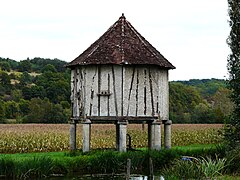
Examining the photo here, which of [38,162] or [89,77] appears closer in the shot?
[38,162]

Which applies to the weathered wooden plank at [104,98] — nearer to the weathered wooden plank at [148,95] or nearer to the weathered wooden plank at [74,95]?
the weathered wooden plank at [74,95]

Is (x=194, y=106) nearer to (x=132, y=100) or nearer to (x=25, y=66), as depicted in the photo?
(x=25, y=66)

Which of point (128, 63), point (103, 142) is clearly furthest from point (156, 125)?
point (103, 142)

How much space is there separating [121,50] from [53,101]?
4494 cm

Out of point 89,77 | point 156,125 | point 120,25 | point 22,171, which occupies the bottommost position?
point 22,171

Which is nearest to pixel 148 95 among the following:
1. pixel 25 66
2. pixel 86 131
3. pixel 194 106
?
pixel 86 131

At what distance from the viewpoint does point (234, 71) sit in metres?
26.2

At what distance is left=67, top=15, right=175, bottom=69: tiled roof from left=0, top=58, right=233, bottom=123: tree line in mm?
26623

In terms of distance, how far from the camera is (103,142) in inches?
1380

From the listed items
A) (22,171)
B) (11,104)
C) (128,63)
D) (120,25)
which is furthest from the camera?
(11,104)

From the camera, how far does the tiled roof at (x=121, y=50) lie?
25.2 m

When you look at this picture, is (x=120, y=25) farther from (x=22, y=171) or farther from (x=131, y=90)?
(x=22, y=171)

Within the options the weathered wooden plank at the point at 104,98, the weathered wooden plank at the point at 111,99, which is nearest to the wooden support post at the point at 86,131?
the weathered wooden plank at the point at 104,98

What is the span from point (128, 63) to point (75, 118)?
3612mm
